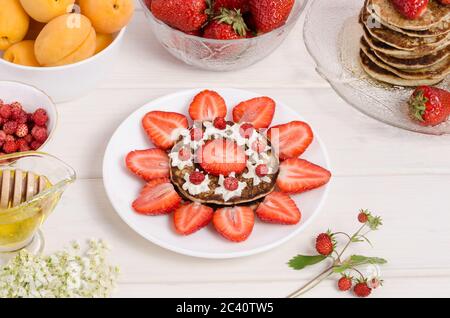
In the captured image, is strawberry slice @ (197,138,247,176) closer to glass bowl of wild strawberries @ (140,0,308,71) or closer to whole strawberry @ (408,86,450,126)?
glass bowl of wild strawberries @ (140,0,308,71)

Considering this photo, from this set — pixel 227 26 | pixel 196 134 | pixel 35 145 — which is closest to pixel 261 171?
pixel 196 134

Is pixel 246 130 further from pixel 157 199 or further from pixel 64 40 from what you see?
pixel 64 40

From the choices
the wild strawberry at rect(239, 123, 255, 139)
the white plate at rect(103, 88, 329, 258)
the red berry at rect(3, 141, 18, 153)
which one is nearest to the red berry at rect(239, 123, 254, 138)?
the wild strawberry at rect(239, 123, 255, 139)

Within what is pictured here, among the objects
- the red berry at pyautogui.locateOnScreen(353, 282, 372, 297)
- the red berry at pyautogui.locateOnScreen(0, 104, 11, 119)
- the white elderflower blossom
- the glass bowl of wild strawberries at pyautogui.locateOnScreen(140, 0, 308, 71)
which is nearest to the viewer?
the white elderflower blossom

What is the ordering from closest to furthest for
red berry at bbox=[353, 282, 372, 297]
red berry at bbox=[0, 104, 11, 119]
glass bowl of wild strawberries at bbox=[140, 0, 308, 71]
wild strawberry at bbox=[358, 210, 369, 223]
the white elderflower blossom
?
the white elderflower blossom
red berry at bbox=[353, 282, 372, 297]
wild strawberry at bbox=[358, 210, 369, 223]
red berry at bbox=[0, 104, 11, 119]
glass bowl of wild strawberries at bbox=[140, 0, 308, 71]
